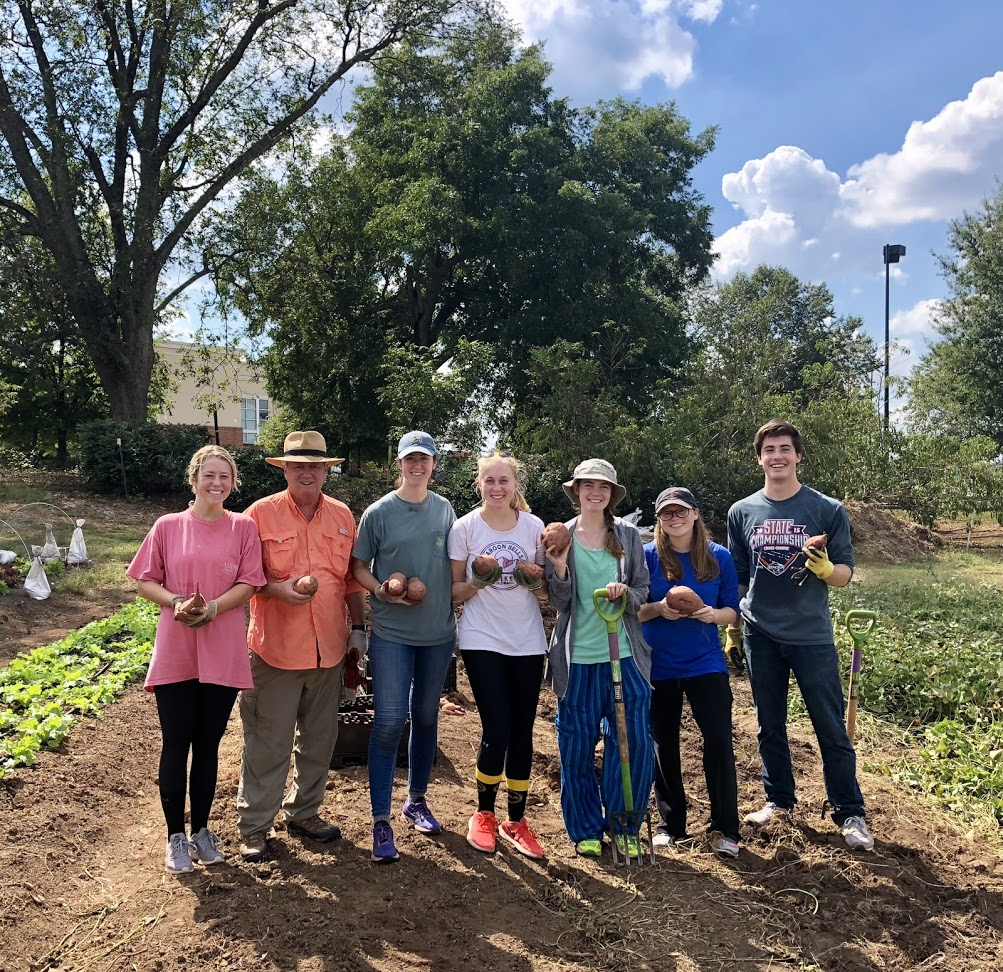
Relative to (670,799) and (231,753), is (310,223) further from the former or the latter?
(670,799)

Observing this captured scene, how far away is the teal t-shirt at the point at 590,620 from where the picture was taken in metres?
3.71

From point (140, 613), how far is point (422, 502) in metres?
5.56

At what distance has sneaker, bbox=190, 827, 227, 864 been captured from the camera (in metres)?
3.59

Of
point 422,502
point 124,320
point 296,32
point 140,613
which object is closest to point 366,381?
point 124,320

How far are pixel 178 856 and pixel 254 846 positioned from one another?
1.02ft

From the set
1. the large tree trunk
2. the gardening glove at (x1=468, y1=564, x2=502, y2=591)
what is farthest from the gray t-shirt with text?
the large tree trunk

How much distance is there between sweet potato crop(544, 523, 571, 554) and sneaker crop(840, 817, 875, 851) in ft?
6.30

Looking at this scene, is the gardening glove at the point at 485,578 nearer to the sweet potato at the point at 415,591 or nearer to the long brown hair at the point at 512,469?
the sweet potato at the point at 415,591

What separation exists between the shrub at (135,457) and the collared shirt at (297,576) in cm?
1306

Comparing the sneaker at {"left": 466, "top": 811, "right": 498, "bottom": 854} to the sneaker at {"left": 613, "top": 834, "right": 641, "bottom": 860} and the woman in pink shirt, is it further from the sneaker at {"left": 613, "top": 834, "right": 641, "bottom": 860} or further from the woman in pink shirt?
the woman in pink shirt

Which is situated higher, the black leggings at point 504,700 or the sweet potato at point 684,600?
the sweet potato at point 684,600

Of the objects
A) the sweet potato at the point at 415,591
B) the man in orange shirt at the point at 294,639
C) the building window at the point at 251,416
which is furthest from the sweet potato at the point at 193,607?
the building window at the point at 251,416

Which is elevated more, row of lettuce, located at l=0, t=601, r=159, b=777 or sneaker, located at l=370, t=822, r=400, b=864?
row of lettuce, located at l=0, t=601, r=159, b=777

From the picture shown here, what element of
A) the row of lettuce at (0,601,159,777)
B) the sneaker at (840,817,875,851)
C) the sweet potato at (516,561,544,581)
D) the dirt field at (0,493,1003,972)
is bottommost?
the dirt field at (0,493,1003,972)
